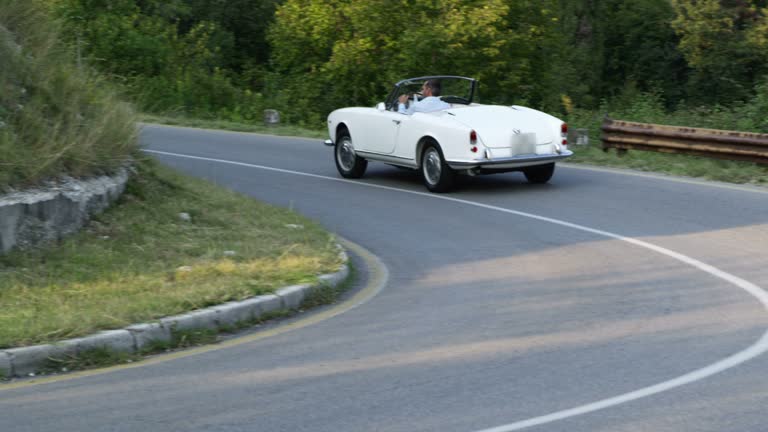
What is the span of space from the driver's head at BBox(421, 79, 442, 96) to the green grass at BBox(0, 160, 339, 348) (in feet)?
12.1

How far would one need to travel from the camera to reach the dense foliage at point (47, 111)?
10.4 metres

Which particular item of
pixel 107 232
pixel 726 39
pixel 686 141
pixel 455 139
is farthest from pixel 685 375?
pixel 726 39

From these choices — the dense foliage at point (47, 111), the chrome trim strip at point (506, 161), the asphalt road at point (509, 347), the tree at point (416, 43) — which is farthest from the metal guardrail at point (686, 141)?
the tree at point (416, 43)

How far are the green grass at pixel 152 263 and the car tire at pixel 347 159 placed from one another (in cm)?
374

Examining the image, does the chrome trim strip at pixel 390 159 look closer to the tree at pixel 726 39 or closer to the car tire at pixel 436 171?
the car tire at pixel 436 171

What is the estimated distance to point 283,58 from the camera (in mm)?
32875

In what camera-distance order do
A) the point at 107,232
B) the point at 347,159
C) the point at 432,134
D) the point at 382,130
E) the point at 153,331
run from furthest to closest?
the point at 347,159 < the point at 382,130 < the point at 432,134 < the point at 107,232 < the point at 153,331

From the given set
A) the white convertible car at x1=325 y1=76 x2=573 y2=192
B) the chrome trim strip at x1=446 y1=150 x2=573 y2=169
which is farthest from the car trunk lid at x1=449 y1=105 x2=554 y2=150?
the chrome trim strip at x1=446 y1=150 x2=573 y2=169

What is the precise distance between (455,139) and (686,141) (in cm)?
450

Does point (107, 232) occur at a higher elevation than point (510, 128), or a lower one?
lower

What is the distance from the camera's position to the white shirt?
15211mm

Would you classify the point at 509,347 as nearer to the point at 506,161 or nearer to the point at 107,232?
the point at 107,232

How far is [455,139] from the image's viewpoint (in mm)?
14133

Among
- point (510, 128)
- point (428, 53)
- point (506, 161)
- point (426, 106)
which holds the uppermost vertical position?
point (428, 53)
